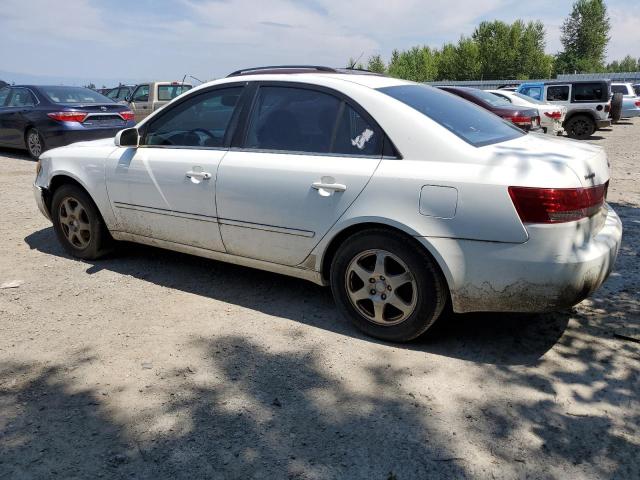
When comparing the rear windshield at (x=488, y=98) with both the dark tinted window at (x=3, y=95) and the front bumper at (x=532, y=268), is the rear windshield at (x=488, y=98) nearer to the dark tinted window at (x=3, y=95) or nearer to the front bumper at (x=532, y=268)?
the front bumper at (x=532, y=268)

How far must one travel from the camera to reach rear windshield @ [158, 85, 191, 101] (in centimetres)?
1636

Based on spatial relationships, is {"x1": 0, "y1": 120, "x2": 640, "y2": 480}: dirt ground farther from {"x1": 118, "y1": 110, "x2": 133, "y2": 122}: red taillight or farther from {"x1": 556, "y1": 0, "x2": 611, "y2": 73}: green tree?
{"x1": 556, "y1": 0, "x2": 611, "y2": 73}: green tree

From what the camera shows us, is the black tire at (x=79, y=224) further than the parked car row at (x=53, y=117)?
No

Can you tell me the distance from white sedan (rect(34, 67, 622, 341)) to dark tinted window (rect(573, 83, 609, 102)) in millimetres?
14163

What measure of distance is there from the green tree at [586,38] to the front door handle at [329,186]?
92.5 meters

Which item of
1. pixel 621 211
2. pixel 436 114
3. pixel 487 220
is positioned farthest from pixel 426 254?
pixel 621 211

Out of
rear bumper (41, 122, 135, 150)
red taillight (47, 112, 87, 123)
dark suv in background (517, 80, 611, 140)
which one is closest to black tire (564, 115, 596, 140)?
dark suv in background (517, 80, 611, 140)

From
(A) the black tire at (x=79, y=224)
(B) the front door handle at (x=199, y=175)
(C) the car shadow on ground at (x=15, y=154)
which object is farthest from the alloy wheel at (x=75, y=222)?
(C) the car shadow on ground at (x=15, y=154)

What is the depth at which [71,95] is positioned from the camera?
36.3 ft

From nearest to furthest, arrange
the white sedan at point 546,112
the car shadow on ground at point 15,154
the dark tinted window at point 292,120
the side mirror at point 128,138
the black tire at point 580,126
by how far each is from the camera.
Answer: the dark tinted window at point 292,120 < the side mirror at point 128,138 < the car shadow on ground at point 15,154 < the white sedan at point 546,112 < the black tire at point 580,126

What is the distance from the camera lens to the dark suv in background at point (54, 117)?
408 inches

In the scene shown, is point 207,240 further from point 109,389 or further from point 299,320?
point 109,389

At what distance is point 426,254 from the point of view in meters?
3.13

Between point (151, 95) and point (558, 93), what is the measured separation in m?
12.3
